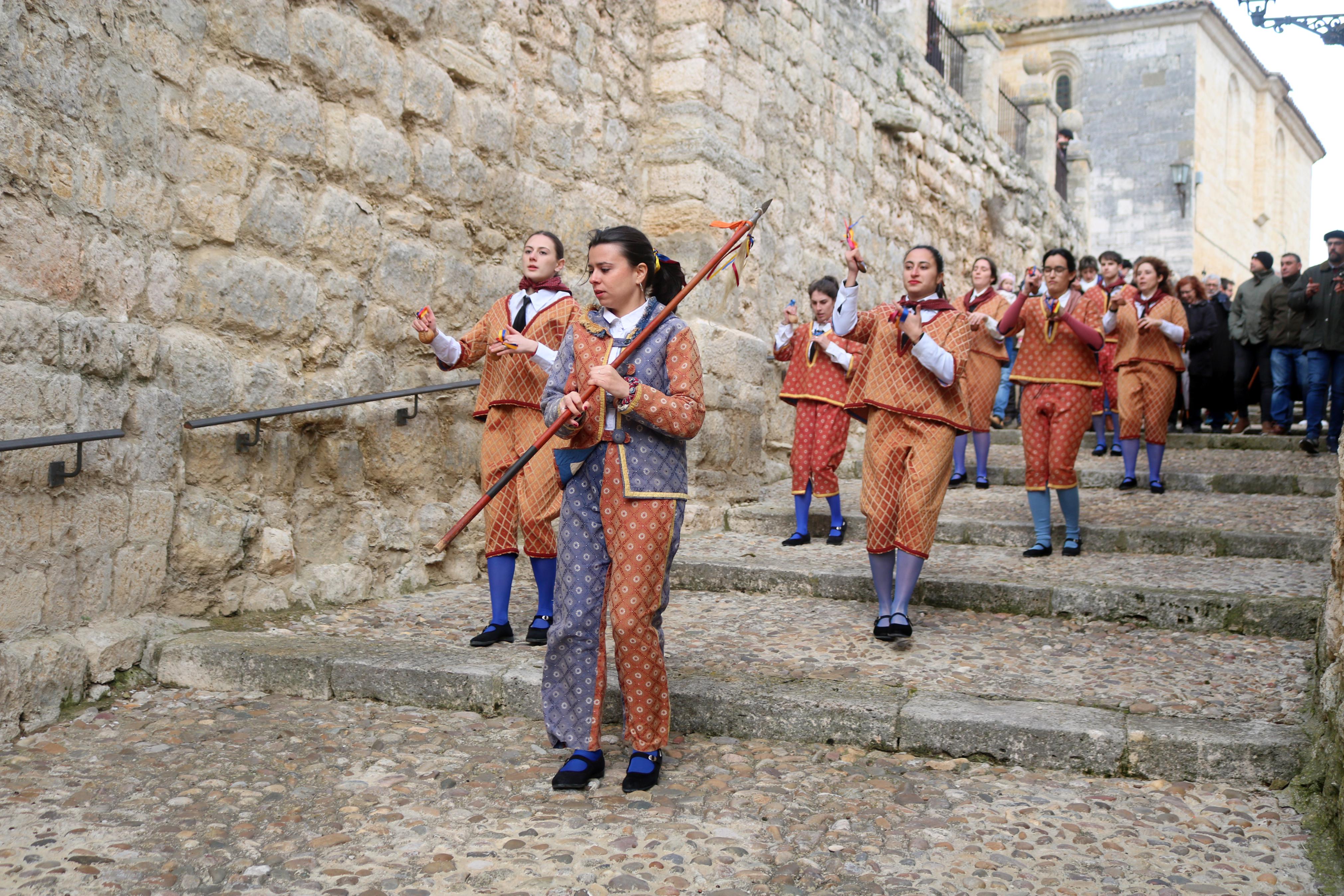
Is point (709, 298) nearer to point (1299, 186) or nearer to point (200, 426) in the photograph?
point (200, 426)

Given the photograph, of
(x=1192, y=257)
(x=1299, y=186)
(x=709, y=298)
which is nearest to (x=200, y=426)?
(x=709, y=298)

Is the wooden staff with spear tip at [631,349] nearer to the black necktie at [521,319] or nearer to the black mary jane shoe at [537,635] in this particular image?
the black mary jane shoe at [537,635]

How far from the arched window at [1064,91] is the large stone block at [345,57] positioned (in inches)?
948

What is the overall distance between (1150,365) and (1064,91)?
20.8m

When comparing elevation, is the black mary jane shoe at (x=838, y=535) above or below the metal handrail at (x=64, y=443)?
below

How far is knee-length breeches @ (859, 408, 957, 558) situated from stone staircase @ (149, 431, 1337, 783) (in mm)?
428

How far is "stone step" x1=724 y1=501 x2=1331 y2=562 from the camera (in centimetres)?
598

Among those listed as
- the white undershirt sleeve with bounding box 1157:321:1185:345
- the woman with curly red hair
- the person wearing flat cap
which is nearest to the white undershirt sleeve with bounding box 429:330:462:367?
the woman with curly red hair

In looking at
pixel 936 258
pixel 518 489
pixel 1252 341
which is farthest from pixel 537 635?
pixel 1252 341

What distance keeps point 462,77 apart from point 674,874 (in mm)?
4399

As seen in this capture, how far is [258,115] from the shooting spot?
4645 millimetres

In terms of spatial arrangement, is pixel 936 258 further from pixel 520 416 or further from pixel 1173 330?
pixel 1173 330


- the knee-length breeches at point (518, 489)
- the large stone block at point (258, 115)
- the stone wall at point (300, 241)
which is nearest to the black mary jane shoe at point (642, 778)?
the knee-length breeches at point (518, 489)

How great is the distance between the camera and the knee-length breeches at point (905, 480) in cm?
462
